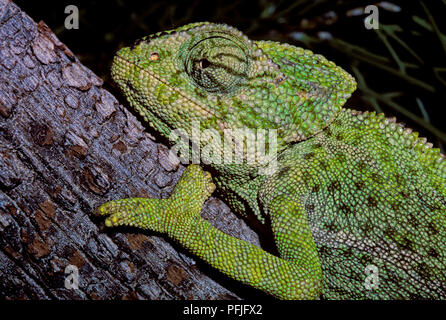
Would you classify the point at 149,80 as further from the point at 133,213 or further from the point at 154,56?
the point at 133,213

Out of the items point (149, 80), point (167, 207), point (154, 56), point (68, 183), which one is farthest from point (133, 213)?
point (154, 56)

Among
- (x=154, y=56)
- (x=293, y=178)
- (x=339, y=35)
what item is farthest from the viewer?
(x=339, y=35)

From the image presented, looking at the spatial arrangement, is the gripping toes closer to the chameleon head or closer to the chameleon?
the chameleon

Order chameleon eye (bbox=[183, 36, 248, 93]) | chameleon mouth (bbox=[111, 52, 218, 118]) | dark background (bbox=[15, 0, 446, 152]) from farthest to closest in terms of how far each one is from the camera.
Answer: dark background (bbox=[15, 0, 446, 152])
chameleon mouth (bbox=[111, 52, 218, 118])
chameleon eye (bbox=[183, 36, 248, 93])

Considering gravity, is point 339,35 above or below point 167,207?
above

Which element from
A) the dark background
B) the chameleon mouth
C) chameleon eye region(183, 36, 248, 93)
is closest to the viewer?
chameleon eye region(183, 36, 248, 93)

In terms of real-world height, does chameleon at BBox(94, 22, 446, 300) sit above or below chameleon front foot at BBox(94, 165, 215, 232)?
above

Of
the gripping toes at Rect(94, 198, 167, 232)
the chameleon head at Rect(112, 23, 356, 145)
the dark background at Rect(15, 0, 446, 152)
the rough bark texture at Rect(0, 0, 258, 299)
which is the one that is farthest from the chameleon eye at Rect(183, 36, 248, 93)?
the dark background at Rect(15, 0, 446, 152)
